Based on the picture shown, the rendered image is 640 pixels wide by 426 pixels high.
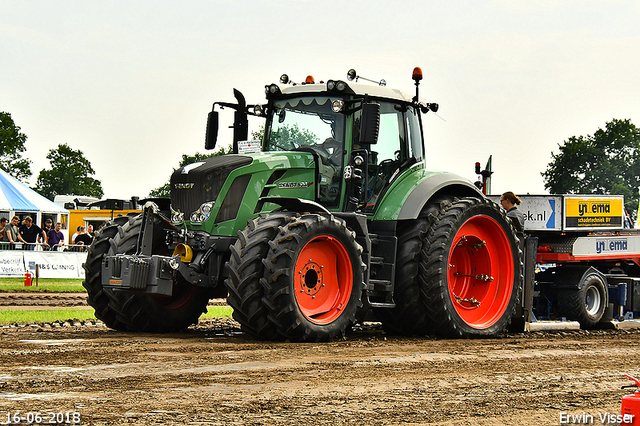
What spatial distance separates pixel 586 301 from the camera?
12719 mm

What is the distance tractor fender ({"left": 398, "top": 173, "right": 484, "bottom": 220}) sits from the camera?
9.50 metres

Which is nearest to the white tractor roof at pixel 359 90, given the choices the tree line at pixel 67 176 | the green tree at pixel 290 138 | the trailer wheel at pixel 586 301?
the green tree at pixel 290 138

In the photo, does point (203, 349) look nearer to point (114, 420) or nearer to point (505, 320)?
point (114, 420)

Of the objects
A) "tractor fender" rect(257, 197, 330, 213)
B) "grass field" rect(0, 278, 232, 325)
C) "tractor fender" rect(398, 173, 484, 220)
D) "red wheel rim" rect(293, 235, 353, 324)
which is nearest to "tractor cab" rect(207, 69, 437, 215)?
"tractor fender" rect(398, 173, 484, 220)

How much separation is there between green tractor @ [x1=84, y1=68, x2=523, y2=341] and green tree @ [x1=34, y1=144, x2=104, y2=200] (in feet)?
259

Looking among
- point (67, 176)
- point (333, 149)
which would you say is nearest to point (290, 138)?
point (333, 149)

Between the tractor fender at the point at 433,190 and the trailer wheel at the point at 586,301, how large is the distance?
2.94m

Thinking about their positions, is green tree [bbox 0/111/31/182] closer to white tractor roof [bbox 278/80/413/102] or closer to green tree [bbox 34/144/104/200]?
green tree [bbox 34/144/104/200]

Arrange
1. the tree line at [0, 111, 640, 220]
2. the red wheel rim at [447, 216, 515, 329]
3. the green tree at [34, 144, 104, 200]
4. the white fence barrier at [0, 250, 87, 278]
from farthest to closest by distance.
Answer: the green tree at [34, 144, 104, 200] < the tree line at [0, 111, 640, 220] < the white fence barrier at [0, 250, 87, 278] < the red wheel rim at [447, 216, 515, 329]

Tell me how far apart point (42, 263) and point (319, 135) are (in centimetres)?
1426

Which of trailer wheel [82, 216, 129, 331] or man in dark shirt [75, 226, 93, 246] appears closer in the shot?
trailer wheel [82, 216, 129, 331]

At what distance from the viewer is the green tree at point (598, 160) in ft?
213

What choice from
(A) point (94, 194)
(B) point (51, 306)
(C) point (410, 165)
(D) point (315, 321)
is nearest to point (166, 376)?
(D) point (315, 321)

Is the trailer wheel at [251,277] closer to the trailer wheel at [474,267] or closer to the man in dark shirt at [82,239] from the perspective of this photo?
the trailer wheel at [474,267]
